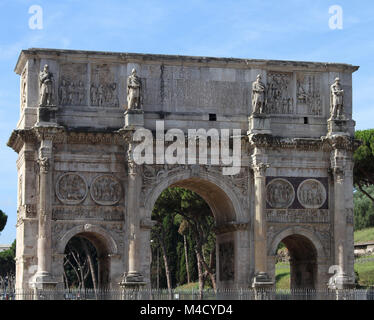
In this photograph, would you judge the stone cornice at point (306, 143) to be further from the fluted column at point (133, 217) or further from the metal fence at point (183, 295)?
the metal fence at point (183, 295)

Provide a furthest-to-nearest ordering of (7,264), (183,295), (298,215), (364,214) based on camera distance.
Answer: (7,264) → (364,214) → (298,215) → (183,295)

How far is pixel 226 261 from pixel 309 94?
722cm

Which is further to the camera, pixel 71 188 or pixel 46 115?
Answer: pixel 71 188

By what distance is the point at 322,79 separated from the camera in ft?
115

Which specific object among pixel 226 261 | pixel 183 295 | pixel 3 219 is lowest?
pixel 183 295

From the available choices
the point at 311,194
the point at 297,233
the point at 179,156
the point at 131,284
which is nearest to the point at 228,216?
the point at 297,233

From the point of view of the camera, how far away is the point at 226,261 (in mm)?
35312

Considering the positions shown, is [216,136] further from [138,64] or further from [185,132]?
[138,64]

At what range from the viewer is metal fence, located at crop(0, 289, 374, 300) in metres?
30.5

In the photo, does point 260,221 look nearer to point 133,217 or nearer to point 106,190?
point 133,217
